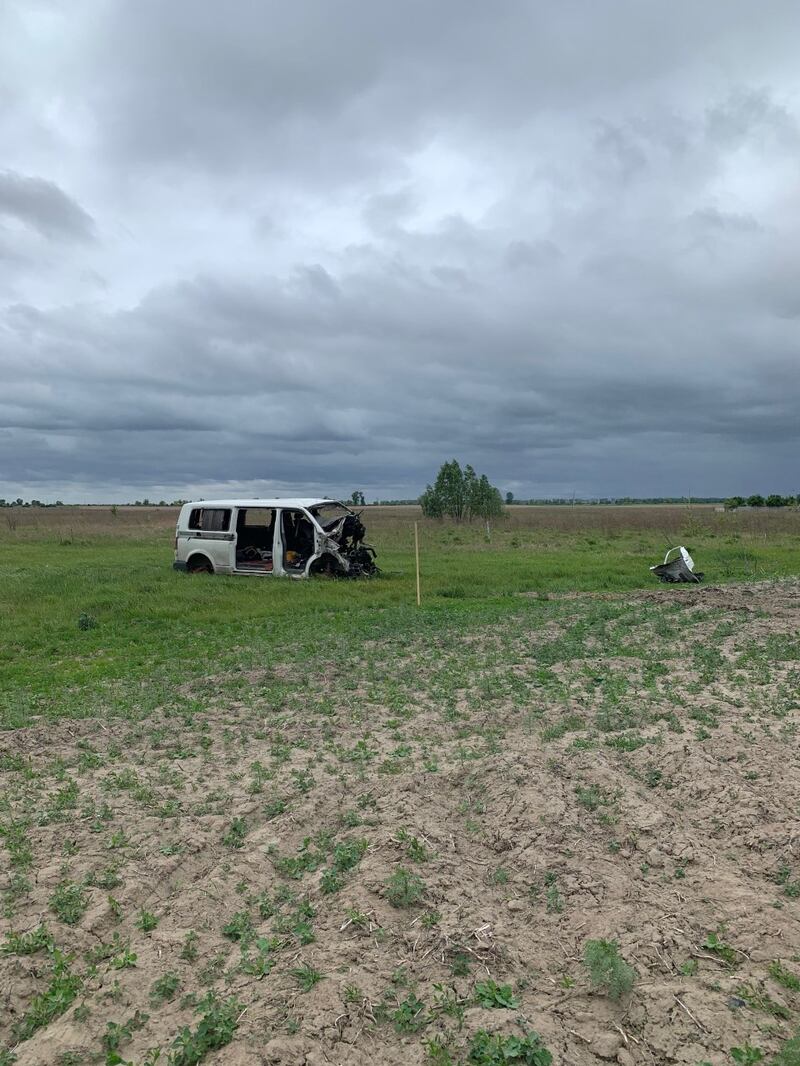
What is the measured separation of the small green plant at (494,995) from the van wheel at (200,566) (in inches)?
653

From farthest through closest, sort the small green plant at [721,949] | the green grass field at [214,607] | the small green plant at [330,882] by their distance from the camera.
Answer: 1. the green grass field at [214,607]
2. the small green plant at [330,882]
3. the small green plant at [721,949]

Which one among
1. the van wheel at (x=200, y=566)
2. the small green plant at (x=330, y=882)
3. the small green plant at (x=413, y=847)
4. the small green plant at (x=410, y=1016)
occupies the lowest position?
the small green plant at (x=410, y=1016)

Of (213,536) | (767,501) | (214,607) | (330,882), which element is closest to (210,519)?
(213,536)

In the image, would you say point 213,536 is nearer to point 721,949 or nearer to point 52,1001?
point 52,1001

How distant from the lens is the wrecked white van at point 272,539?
18.0 meters

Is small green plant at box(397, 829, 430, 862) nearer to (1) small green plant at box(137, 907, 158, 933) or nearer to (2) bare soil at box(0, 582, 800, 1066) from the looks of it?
(2) bare soil at box(0, 582, 800, 1066)

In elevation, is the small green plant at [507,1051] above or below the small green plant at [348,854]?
below

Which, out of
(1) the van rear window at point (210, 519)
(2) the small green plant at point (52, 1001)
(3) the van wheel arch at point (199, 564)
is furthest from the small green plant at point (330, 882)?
(3) the van wheel arch at point (199, 564)

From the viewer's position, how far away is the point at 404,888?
393 centimetres

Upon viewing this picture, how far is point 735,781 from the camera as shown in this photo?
5250 mm

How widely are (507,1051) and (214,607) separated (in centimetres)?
1246

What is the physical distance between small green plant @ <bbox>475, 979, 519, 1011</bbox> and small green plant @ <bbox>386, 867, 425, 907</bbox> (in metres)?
0.69

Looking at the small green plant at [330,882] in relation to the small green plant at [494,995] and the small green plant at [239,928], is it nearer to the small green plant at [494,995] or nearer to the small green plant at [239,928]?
the small green plant at [239,928]

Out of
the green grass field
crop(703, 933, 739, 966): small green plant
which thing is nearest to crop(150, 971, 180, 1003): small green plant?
crop(703, 933, 739, 966): small green plant
